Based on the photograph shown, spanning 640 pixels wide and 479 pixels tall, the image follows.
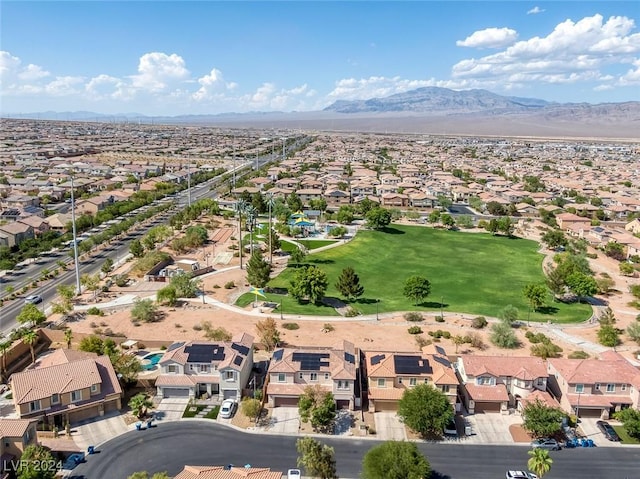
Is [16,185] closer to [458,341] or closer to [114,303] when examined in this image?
[114,303]

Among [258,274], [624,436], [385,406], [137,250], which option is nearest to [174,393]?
[385,406]

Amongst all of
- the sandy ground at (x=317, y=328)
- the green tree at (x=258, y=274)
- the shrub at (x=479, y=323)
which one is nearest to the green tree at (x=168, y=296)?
the sandy ground at (x=317, y=328)

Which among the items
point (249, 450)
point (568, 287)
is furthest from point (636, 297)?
point (249, 450)

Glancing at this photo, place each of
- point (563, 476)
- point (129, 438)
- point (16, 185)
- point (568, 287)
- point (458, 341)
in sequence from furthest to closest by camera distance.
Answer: point (16, 185) < point (568, 287) < point (458, 341) < point (129, 438) < point (563, 476)

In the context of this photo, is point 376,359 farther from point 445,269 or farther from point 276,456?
point 445,269

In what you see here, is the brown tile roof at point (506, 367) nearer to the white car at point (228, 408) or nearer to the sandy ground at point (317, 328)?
the sandy ground at point (317, 328)

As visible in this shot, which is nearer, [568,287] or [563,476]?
[563,476]

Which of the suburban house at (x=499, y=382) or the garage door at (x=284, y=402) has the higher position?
the suburban house at (x=499, y=382)
